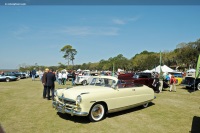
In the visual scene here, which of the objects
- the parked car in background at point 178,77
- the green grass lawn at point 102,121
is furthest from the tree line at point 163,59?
the green grass lawn at point 102,121

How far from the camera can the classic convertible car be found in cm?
656

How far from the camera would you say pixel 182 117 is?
7.69 meters

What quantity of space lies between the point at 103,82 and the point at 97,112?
1454 millimetres

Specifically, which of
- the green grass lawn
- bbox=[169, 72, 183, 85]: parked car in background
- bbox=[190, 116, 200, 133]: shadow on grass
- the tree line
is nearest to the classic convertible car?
the green grass lawn

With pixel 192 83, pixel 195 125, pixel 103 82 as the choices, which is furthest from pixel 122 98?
pixel 192 83

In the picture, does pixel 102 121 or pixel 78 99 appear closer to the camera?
pixel 78 99

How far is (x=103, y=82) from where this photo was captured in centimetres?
807

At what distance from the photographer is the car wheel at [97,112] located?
6.84 metres

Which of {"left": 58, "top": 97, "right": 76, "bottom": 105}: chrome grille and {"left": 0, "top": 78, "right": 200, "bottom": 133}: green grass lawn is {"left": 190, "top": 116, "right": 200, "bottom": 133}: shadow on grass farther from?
{"left": 58, "top": 97, "right": 76, "bottom": 105}: chrome grille

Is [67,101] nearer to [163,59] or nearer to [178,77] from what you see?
[178,77]

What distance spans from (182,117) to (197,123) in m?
0.72

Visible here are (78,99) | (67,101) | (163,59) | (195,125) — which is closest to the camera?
(78,99)

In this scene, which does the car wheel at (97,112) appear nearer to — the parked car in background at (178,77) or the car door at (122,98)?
the car door at (122,98)

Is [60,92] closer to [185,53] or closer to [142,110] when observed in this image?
[142,110]
